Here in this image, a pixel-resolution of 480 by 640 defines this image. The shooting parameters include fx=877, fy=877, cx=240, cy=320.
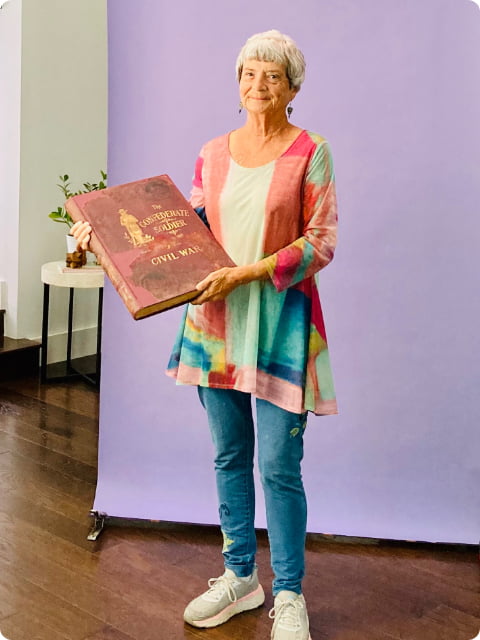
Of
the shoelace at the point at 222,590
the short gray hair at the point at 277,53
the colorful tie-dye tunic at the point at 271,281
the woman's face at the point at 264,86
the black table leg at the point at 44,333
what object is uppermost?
the short gray hair at the point at 277,53

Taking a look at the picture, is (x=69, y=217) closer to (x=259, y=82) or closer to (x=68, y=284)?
(x=68, y=284)

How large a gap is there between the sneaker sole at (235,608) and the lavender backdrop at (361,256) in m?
0.44

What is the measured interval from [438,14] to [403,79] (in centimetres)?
19

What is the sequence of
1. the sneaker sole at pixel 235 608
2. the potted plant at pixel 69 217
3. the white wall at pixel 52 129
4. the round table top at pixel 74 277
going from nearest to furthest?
the sneaker sole at pixel 235 608 < the round table top at pixel 74 277 < the potted plant at pixel 69 217 < the white wall at pixel 52 129

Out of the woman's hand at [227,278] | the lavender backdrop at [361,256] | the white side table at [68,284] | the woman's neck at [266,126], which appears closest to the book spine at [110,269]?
the woman's hand at [227,278]

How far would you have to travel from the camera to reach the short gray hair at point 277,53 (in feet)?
5.95

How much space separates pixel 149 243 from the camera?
74.5 inches

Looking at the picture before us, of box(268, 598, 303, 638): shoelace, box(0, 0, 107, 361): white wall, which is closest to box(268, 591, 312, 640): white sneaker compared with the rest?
box(268, 598, 303, 638): shoelace

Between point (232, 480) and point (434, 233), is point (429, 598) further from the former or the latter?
point (434, 233)

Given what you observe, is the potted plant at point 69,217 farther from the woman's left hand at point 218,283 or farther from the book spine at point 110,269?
the woman's left hand at point 218,283

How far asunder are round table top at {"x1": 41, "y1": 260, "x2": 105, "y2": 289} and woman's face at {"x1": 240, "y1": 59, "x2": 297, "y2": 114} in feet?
7.21

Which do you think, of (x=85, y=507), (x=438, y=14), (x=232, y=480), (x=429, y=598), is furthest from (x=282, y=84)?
(x=85, y=507)

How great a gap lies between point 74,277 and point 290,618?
2.32 metres

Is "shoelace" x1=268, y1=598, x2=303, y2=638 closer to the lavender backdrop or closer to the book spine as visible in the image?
the lavender backdrop
